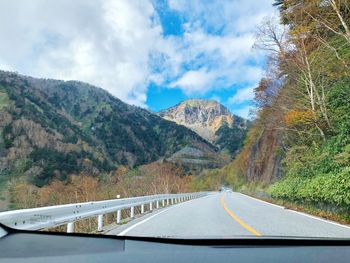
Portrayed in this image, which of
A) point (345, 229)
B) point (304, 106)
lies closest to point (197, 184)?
point (304, 106)

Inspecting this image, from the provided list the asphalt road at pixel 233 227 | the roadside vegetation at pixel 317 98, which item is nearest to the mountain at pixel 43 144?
the roadside vegetation at pixel 317 98

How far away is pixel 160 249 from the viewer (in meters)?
2.47

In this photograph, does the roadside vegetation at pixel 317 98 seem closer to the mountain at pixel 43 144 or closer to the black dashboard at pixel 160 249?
the black dashboard at pixel 160 249

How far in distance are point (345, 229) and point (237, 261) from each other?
432 inches

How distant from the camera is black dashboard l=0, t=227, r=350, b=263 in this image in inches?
94.3

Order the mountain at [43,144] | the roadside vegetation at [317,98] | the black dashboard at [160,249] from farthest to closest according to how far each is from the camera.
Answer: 1. the mountain at [43,144]
2. the roadside vegetation at [317,98]
3. the black dashboard at [160,249]

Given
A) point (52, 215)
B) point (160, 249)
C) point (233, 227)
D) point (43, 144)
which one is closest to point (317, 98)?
point (233, 227)

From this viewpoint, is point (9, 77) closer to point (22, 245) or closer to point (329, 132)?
point (329, 132)

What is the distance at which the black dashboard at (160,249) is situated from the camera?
94.3 inches

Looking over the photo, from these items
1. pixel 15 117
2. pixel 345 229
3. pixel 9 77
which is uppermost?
pixel 9 77

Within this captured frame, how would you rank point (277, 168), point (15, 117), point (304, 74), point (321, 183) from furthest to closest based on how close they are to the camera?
point (15, 117), point (277, 168), point (304, 74), point (321, 183)

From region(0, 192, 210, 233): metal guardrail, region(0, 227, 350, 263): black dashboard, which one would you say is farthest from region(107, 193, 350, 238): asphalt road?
region(0, 227, 350, 263): black dashboard

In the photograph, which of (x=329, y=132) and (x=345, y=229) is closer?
(x=345, y=229)

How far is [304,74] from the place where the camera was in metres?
25.6
